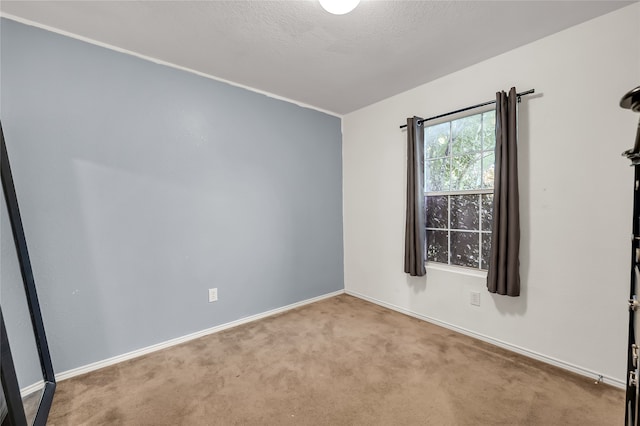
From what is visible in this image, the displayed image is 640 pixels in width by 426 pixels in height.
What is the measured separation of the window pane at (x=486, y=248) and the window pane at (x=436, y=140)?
33.0 inches

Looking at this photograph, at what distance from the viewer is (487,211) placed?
235cm

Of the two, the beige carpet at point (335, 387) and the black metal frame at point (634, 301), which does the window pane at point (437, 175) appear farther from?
the black metal frame at point (634, 301)

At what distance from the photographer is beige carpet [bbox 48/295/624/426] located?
1504 millimetres

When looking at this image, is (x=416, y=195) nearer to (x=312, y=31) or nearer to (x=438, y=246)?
(x=438, y=246)

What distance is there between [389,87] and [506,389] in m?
2.63

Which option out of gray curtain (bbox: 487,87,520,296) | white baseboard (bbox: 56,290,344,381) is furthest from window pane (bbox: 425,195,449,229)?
white baseboard (bbox: 56,290,344,381)

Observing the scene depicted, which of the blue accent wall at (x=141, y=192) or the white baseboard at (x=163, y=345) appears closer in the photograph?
the blue accent wall at (x=141, y=192)

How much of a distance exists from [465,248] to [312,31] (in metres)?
2.21

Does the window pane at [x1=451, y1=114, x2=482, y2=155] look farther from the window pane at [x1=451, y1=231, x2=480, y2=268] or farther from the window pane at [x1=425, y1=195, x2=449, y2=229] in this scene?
the window pane at [x1=451, y1=231, x2=480, y2=268]

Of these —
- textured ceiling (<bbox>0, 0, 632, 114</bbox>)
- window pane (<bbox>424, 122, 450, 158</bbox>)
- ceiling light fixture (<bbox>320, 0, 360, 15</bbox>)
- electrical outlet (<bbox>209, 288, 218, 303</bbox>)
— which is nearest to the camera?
ceiling light fixture (<bbox>320, 0, 360, 15</bbox>)

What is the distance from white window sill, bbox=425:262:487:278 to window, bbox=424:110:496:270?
0.04m

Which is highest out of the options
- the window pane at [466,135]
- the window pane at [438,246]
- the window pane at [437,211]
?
the window pane at [466,135]

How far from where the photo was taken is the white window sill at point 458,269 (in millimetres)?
2360

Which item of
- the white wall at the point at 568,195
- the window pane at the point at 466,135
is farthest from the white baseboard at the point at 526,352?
the window pane at the point at 466,135
